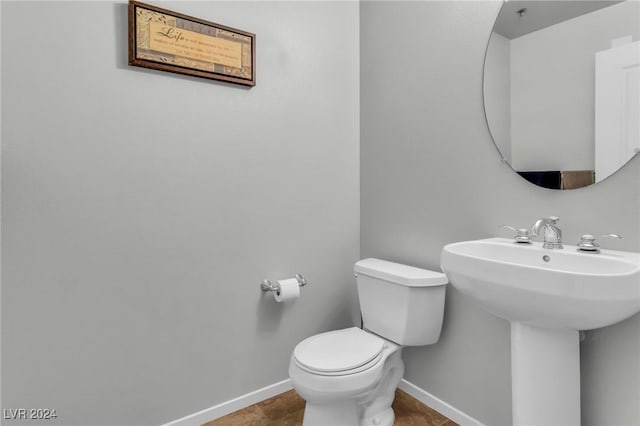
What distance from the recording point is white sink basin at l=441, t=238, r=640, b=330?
88 centimetres

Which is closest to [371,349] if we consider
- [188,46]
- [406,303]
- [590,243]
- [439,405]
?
[406,303]

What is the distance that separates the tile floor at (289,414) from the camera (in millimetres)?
1682

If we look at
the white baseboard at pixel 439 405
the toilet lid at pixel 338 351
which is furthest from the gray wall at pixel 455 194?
the toilet lid at pixel 338 351

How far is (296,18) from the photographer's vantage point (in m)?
1.89

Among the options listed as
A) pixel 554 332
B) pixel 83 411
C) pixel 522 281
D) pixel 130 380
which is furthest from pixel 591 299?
pixel 83 411

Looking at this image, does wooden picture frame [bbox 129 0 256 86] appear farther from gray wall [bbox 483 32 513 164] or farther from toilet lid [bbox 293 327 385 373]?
toilet lid [bbox 293 327 385 373]

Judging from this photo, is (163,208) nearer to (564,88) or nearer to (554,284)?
(554,284)

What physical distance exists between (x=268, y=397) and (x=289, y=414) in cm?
18

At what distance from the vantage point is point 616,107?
3.88ft

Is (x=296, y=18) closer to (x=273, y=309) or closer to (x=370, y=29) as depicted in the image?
(x=370, y=29)

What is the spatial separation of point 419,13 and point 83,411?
7.50 ft

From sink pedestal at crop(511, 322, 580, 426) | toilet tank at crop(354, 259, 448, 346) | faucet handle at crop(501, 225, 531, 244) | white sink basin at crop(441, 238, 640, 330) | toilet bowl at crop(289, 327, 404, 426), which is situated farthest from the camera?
toilet tank at crop(354, 259, 448, 346)

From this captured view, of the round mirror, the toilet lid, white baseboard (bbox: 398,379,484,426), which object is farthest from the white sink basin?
white baseboard (bbox: 398,379,484,426)

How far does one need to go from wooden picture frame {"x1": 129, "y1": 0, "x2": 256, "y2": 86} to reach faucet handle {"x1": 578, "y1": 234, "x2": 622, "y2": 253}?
1483 mm
